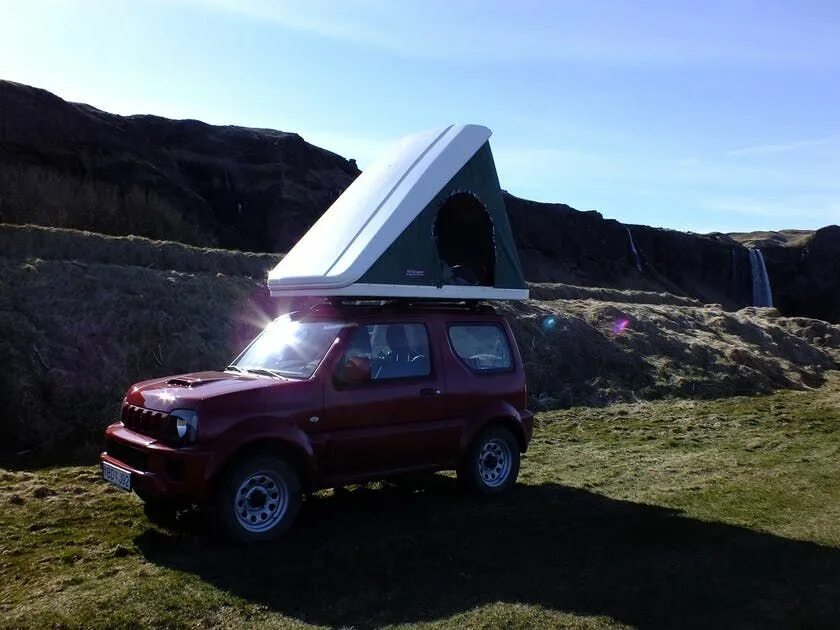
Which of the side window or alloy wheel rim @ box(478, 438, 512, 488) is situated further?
alloy wheel rim @ box(478, 438, 512, 488)

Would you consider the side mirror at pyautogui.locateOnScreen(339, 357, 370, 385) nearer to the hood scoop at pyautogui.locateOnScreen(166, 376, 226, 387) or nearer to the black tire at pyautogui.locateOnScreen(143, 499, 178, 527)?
the hood scoop at pyautogui.locateOnScreen(166, 376, 226, 387)

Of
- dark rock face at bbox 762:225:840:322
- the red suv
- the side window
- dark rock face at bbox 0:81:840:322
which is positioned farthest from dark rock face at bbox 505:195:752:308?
the side window

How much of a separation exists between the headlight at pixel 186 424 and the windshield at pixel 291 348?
1070 mm

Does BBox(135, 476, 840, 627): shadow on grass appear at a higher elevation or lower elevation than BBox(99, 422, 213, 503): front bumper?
lower

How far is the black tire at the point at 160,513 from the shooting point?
22.1 feet

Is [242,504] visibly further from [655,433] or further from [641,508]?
[655,433]

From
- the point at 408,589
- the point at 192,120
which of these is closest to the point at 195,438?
the point at 408,589

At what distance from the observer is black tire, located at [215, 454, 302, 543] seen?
6.01 m

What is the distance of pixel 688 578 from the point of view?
5637mm

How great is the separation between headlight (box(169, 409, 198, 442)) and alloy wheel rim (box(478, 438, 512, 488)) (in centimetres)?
313

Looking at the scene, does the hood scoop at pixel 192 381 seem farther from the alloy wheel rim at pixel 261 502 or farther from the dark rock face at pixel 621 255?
the dark rock face at pixel 621 255

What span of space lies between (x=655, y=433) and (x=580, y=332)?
283 inches

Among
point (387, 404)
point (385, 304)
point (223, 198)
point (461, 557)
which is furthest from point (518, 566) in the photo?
point (223, 198)

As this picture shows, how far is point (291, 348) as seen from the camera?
725 cm
